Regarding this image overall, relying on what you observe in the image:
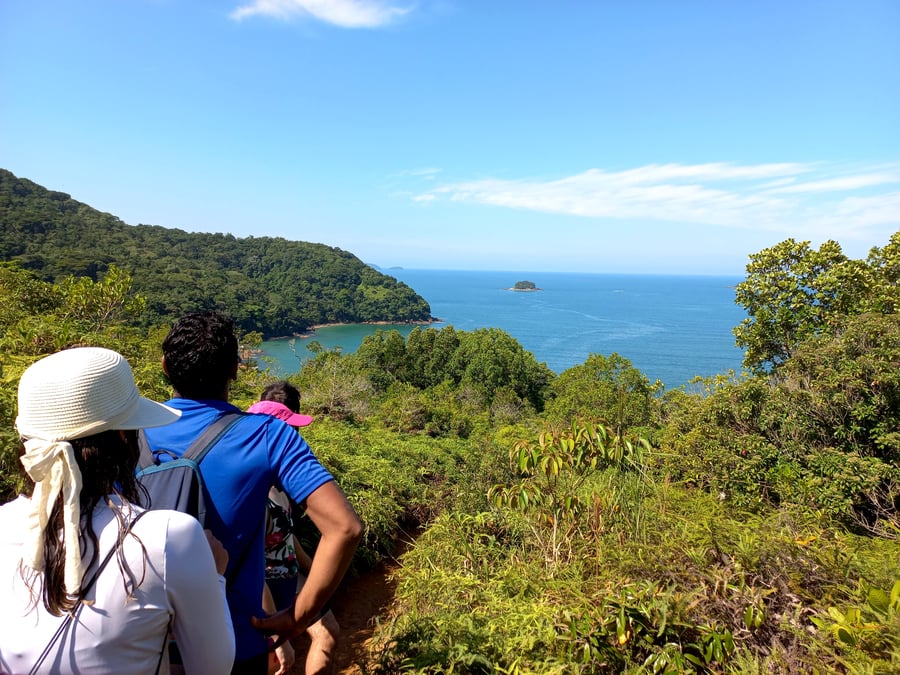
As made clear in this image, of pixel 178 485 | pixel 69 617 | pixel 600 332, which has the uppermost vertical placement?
pixel 178 485

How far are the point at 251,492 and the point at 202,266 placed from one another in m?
66.5

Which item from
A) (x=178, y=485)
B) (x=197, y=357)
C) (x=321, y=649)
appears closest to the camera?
(x=178, y=485)

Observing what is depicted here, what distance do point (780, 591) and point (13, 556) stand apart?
2545mm

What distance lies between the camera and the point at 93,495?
32.4 inches

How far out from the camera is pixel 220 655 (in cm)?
92

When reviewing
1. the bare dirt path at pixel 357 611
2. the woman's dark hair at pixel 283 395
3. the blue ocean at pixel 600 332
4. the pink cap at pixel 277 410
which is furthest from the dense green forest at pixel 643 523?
the blue ocean at pixel 600 332

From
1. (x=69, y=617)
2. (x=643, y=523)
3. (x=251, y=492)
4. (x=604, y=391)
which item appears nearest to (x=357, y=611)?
(x=643, y=523)

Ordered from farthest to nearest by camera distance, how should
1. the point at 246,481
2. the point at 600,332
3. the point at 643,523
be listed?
1. the point at 600,332
2. the point at 643,523
3. the point at 246,481

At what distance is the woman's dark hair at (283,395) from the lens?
2123 mm

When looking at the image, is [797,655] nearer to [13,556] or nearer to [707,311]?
[13,556]

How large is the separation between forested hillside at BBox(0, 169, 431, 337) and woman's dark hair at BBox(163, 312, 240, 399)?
23.7 meters

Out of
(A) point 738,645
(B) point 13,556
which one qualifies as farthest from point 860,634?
(B) point 13,556

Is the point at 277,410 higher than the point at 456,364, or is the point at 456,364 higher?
the point at 277,410

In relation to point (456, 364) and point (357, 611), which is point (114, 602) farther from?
point (456, 364)
